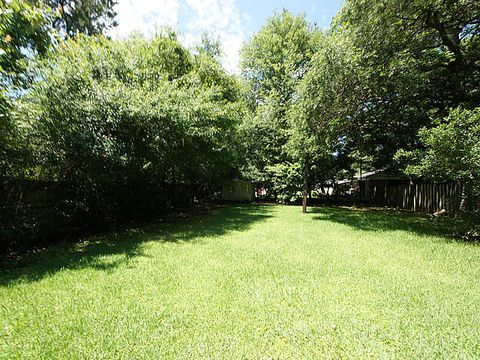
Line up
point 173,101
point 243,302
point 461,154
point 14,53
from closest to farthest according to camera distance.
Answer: point 243,302 → point 14,53 → point 461,154 → point 173,101

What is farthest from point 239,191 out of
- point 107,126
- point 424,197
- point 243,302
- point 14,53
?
point 243,302

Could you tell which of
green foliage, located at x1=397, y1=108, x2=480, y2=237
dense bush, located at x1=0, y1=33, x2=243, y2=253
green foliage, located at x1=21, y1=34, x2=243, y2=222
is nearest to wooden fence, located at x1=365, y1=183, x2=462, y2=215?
green foliage, located at x1=397, y1=108, x2=480, y2=237

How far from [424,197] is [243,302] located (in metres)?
13.2

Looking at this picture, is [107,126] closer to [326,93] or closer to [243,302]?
[243,302]

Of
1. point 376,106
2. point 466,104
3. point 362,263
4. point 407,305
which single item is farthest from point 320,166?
point 407,305

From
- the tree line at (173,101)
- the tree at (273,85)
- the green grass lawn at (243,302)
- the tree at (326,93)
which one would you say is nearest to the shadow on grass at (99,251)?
the green grass lawn at (243,302)

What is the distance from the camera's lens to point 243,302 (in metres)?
2.77

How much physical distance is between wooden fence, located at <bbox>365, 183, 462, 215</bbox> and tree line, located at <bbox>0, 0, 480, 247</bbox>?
7.61 ft

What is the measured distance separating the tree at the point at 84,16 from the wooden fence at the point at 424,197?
18.5 meters

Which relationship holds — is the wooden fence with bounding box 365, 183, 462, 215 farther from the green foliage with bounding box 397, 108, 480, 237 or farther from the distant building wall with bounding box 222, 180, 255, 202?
the distant building wall with bounding box 222, 180, 255, 202

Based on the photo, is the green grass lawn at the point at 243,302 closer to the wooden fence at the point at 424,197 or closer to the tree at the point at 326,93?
the wooden fence at the point at 424,197

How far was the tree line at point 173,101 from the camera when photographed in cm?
491

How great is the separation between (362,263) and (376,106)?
8.08m

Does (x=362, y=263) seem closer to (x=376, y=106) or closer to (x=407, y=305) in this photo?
(x=407, y=305)
